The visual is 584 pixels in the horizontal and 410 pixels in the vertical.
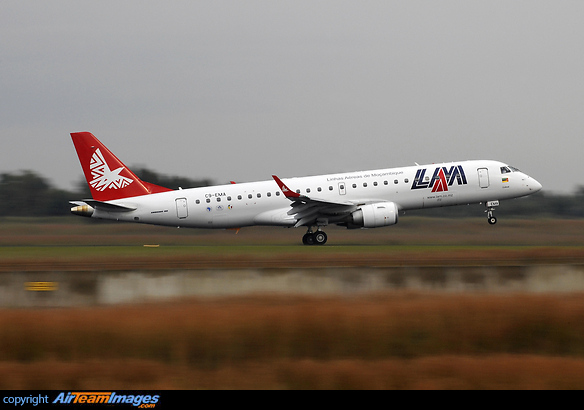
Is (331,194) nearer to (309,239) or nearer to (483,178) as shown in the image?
(309,239)

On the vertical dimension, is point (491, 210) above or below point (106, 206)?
below

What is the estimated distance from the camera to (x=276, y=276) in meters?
17.1

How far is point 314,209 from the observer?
93.3 feet

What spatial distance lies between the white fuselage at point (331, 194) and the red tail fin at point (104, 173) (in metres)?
0.52

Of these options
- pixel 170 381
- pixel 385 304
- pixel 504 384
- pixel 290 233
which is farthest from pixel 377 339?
pixel 290 233

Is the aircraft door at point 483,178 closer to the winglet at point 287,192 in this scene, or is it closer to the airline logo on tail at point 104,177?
the winglet at point 287,192

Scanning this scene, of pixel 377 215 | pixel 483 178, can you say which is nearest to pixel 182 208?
pixel 377 215

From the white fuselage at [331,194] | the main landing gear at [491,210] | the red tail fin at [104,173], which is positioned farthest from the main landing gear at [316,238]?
the main landing gear at [491,210]

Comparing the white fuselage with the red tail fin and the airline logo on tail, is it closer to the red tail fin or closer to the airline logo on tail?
the red tail fin

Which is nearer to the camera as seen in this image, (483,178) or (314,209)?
(314,209)

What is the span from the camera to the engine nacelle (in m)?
27.6

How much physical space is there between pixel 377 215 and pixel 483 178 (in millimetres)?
5348
